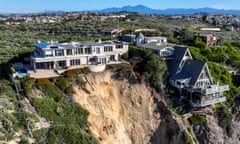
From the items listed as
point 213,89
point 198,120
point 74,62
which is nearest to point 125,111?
point 74,62

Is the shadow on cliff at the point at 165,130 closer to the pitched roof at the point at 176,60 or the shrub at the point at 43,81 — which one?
the pitched roof at the point at 176,60

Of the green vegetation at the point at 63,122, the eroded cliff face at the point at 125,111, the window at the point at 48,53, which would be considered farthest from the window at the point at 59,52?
the green vegetation at the point at 63,122

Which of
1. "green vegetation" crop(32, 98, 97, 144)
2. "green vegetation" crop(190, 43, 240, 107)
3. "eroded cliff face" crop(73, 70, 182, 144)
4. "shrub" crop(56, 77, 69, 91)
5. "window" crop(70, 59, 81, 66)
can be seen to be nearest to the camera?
"green vegetation" crop(32, 98, 97, 144)

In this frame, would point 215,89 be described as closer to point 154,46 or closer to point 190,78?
point 190,78

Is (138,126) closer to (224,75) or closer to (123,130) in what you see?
(123,130)

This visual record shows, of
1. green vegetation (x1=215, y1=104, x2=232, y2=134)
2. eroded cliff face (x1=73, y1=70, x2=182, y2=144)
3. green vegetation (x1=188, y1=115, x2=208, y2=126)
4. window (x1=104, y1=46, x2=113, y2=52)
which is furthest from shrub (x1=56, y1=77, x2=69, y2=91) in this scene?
green vegetation (x1=215, y1=104, x2=232, y2=134)

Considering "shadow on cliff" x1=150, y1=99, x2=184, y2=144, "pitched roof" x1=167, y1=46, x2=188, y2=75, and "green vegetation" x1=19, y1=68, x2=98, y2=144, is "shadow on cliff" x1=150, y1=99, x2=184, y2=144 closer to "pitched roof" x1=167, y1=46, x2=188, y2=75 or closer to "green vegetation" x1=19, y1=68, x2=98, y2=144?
"pitched roof" x1=167, y1=46, x2=188, y2=75

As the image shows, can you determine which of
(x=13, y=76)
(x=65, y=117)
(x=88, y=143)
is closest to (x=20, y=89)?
(x=13, y=76)
